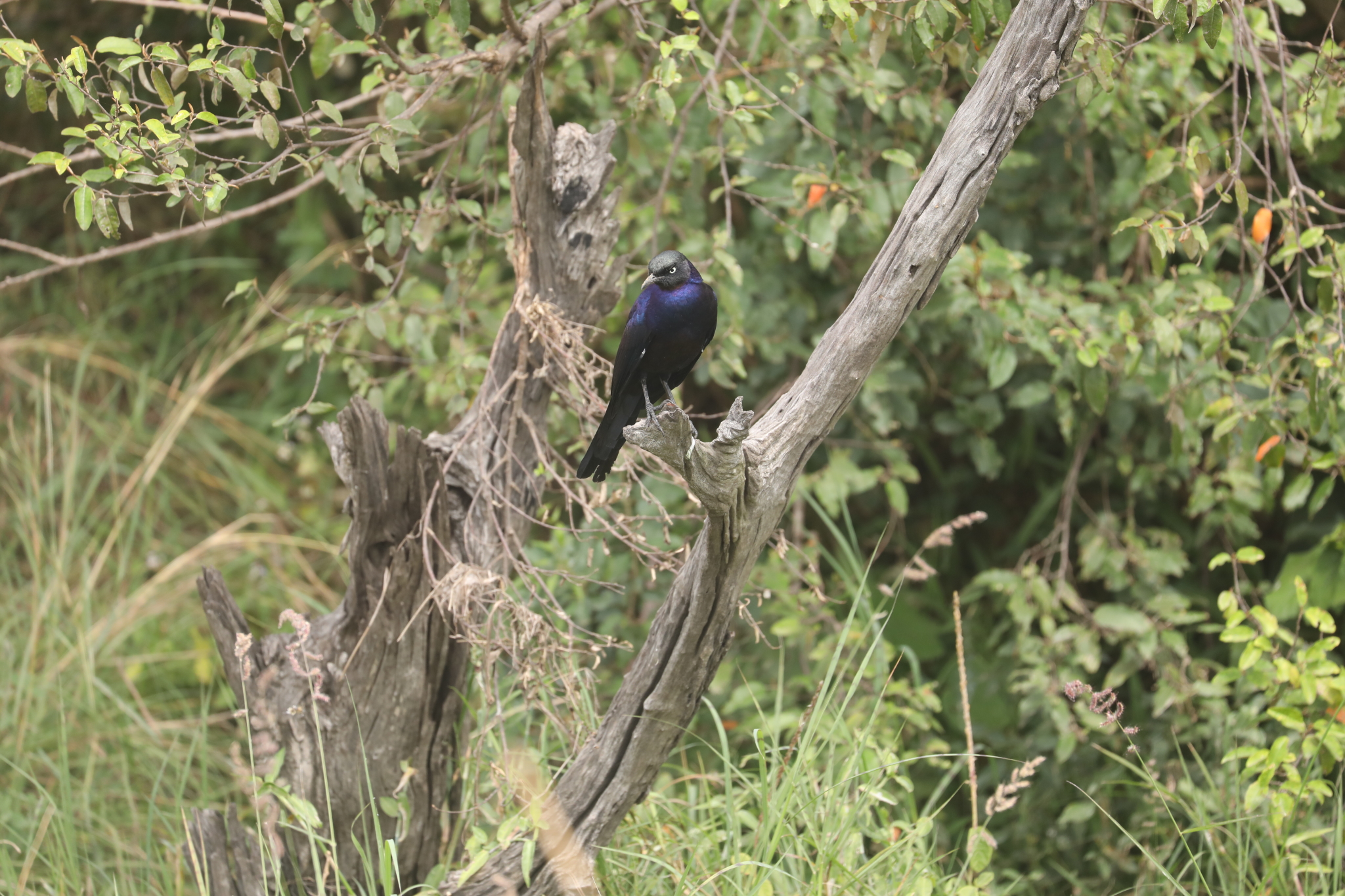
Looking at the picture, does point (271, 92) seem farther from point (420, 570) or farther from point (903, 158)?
point (903, 158)

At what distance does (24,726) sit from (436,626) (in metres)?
1.70

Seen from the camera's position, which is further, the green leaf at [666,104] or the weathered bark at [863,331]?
the green leaf at [666,104]

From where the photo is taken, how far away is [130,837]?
315 cm

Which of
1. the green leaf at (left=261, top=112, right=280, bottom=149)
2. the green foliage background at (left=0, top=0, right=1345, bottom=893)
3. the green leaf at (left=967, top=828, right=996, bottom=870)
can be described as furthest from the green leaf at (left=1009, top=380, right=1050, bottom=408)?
the green leaf at (left=261, top=112, right=280, bottom=149)

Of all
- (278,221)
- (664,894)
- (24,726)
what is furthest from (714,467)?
(278,221)

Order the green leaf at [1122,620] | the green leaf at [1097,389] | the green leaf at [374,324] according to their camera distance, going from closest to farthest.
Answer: the green leaf at [374,324]
the green leaf at [1097,389]
the green leaf at [1122,620]

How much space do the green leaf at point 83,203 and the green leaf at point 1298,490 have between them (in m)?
2.71

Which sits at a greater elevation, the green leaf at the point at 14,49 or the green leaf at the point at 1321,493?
the green leaf at the point at 14,49

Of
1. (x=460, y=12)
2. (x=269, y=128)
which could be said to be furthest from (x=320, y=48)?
(x=269, y=128)

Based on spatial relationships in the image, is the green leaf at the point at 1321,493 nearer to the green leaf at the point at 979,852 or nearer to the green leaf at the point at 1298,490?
the green leaf at the point at 1298,490

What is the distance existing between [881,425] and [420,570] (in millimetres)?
1554

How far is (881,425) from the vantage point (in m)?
3.32

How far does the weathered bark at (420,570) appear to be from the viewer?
227 centimetres

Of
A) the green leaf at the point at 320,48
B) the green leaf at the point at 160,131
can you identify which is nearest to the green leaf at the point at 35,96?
the green leaf at the point at 160,131
